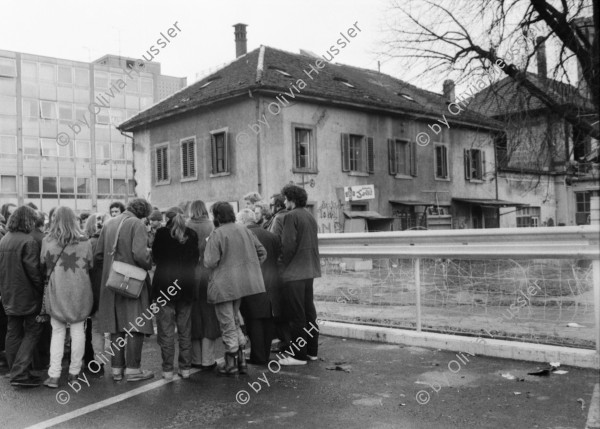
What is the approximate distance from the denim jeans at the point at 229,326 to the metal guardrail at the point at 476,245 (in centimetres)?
225

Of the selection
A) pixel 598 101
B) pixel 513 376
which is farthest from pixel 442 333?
pixel 598 101

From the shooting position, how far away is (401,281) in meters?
7.74

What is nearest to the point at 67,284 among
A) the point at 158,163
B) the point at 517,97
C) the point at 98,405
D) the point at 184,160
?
A: the point at 98,405

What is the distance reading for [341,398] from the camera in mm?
5375

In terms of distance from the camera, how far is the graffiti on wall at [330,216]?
24.7 metres

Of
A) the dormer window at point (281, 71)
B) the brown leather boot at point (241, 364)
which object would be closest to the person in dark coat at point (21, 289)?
the brown leather boot at point (241, 364)

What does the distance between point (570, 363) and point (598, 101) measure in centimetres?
915

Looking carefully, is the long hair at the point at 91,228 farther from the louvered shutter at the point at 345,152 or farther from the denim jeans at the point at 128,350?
the louvered shutter at the point at 345,152

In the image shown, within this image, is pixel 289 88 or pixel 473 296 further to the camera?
pixel 289 88

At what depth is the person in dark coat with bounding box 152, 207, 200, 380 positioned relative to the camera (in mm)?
6449

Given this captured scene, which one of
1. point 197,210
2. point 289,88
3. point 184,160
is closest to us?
point 197,210

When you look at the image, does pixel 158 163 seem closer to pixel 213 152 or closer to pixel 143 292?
pixel 213 152

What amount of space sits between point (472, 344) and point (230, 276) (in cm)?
274

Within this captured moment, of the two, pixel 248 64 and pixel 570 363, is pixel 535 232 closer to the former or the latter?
pixel 570 363
